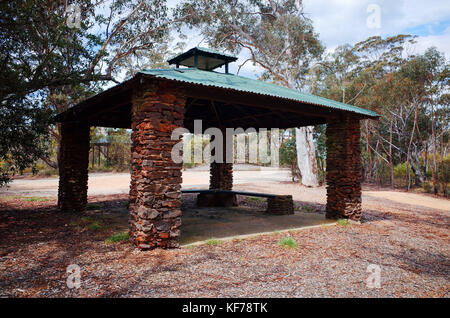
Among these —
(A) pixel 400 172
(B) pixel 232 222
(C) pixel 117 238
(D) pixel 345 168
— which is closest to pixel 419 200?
(A) pixel 400 172

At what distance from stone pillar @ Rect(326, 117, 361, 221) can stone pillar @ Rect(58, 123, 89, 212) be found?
6.64 m

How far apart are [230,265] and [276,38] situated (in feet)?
54.6

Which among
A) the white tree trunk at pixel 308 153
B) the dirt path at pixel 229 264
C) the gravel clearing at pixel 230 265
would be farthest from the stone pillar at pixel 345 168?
the white tree trunk at pixel 308 153

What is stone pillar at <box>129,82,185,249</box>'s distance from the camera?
15.2 ft

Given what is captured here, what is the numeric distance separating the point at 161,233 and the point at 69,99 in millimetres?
9332

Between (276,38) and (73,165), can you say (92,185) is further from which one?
(276,38)

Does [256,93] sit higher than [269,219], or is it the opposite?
[256,93]

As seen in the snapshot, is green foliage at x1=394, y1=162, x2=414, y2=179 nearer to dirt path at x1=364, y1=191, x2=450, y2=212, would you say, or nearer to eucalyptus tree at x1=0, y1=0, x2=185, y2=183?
dirt path at x1=364, y1=191, x2=450, y2=212

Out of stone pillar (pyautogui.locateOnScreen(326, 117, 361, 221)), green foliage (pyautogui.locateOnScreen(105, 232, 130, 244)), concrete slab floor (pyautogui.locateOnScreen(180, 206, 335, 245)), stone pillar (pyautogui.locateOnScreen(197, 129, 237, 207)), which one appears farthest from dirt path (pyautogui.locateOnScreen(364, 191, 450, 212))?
green foliage (pyautogui.locateOnScreen(105, 232, 130, 244))

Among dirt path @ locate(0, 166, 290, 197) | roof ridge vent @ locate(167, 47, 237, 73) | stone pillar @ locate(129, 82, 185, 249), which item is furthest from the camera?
dirt path @ locate(0, 166, 290, 197)

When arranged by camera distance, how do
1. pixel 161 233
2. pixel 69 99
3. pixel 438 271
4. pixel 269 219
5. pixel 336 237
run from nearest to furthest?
pixel 438 271
pixel 161 233
pixel 336 237
pixel 269 219
pixel 69 99

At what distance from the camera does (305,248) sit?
5.13 m
